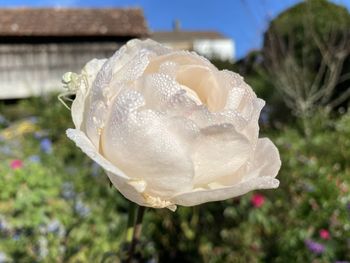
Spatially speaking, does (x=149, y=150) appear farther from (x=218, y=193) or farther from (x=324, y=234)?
(x=324, y=234)

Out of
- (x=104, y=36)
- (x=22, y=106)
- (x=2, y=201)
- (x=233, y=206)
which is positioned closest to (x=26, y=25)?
(x=104, y=36)

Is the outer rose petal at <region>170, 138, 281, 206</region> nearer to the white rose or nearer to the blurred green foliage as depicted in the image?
the white rose

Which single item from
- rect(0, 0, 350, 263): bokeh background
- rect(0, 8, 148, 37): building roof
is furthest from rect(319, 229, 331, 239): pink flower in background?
rect(0, 8, 148, 37): building roof

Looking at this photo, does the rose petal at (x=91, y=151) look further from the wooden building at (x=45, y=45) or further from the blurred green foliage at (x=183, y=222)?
the wooden building at (x=45, y=45)

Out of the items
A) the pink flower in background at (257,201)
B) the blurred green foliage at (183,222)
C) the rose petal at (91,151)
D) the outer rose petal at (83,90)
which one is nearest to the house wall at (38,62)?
the blurred green foliage at (183,222)

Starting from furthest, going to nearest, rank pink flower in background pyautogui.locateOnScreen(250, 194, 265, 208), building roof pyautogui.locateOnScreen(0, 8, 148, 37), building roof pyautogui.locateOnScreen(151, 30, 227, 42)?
building roof pyautogui.locateOnScreen(151, 30, 227, 42) → building roof pyautogui.locateOnScreen(0, 8, 148, 37) → pink flower in background pyautogui.locateOnScreen(250, 194, 265, 208)

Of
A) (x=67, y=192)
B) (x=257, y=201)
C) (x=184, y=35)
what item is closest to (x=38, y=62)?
(x=67, y=192)

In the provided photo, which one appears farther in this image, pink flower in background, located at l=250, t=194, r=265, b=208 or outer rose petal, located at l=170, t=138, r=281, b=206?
pink flower in background, located at l=250, t=194, r=265, b=208
